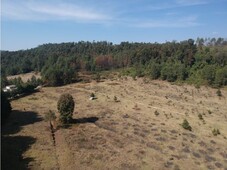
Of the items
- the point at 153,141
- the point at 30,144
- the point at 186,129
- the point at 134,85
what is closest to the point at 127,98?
the point at 134,85

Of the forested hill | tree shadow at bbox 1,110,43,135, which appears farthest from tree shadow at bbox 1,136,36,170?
the forested hill

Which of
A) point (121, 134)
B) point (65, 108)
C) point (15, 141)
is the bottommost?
point (121, 134)

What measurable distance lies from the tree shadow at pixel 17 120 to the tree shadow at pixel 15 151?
169 inches

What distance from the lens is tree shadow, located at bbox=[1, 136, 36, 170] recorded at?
33688 mm

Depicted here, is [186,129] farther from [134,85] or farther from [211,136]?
[134,85]

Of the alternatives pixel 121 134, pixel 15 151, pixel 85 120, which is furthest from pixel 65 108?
pixel 15 151

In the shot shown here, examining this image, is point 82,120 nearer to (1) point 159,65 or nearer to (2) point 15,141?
(2) point 15,141

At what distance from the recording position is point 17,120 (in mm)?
54719

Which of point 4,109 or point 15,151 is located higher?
point 4,109

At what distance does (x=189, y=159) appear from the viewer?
38281 millimetres

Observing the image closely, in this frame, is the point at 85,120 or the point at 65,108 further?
the point at 85,120

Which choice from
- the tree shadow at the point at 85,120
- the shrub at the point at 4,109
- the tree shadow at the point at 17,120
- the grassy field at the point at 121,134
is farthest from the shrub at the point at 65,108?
the shrub at the point at 4,109

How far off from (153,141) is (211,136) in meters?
11.1

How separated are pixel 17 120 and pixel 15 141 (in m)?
13.1
